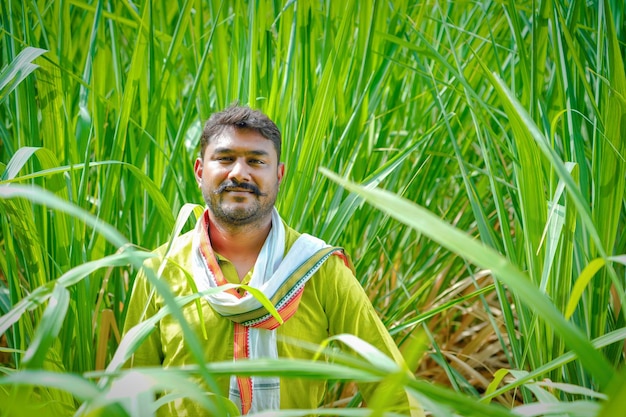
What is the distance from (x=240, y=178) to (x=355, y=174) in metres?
0.36

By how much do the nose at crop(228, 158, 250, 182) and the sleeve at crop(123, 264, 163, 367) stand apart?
238 mm

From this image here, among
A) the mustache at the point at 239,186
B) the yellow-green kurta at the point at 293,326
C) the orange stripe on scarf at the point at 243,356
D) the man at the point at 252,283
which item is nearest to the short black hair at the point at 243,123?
the man at the point at 252,283

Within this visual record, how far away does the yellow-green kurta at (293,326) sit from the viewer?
117 cm

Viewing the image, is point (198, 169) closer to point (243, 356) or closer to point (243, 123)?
point (243, 123)

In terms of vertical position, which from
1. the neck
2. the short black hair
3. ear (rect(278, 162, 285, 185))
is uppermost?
the short black hair

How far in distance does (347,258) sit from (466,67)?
56 cm

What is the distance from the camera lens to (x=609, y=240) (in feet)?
3.42

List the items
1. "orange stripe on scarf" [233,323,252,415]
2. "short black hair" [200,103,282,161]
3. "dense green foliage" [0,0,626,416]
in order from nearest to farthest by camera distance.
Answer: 1. "dense green foliage" [0,0,626,416]
2. "orange stripe on scarf" [233,323,252,415]
3. "short black hair" [200,103,282,161]

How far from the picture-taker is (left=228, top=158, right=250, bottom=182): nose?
1.20 metres

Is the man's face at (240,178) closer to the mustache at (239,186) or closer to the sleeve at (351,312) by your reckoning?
the mustache at (239,186)

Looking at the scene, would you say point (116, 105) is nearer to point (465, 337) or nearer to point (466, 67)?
point (466, 67)

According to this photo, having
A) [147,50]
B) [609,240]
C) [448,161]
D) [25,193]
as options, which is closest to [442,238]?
[25,193]

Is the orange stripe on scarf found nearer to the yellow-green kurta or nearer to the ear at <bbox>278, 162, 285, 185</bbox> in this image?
the yellow-green kurta

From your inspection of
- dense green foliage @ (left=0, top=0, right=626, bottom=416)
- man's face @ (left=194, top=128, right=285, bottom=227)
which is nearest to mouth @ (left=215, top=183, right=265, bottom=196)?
man's face @ (left=194, top=128, right=285, bottom=227)
